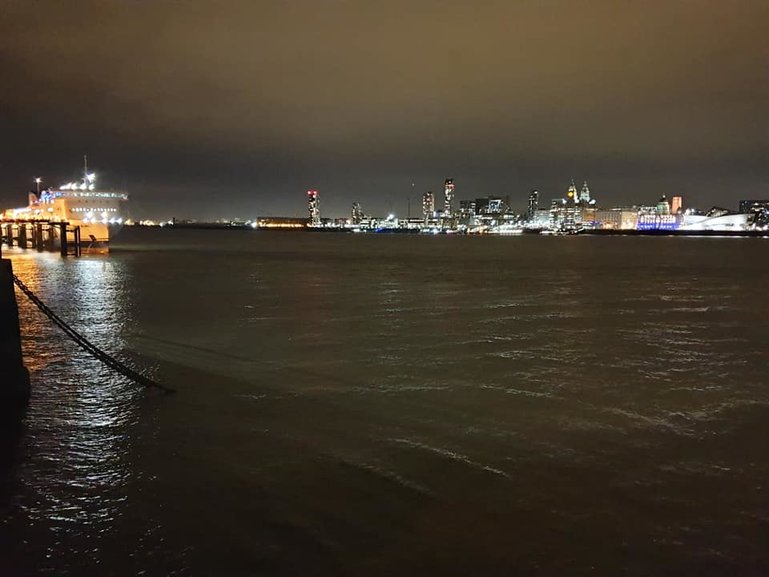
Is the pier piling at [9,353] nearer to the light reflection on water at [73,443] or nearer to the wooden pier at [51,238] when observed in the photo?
the light reflection on water at [73,443]

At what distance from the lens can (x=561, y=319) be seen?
65.6 ft

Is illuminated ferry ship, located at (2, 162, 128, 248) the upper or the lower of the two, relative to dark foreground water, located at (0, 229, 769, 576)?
upper

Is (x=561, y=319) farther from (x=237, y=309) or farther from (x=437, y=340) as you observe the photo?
(x=237, y=309)

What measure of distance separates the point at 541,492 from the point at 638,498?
3.38 feet

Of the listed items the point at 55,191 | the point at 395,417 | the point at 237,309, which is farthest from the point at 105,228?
the point at 395,417

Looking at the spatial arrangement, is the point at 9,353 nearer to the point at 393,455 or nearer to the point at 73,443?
the point at 73,443

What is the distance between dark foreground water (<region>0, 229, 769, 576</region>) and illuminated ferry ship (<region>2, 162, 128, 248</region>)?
6419 centimetres

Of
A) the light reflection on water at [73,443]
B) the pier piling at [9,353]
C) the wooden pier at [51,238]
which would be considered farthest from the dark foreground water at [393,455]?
the wooden pier at [51,238]

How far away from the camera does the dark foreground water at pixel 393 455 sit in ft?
18.6

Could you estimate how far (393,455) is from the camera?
7.80 m

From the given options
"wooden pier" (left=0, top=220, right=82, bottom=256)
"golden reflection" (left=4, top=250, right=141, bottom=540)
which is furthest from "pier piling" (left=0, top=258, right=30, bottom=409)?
"wooden pier" (left=0, top=220, right=82, bottom=256)

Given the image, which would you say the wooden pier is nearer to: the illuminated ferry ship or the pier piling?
the illuminated ferry ship

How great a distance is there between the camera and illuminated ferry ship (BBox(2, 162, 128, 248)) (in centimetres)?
7519

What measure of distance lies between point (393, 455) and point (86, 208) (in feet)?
261
